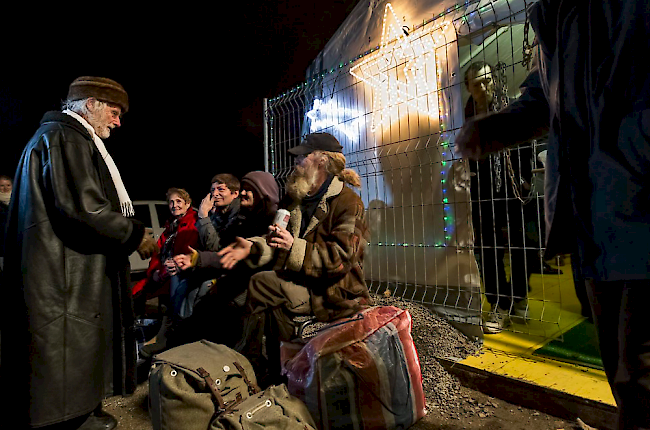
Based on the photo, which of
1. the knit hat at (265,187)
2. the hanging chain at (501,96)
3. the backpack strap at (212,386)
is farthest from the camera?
the knit hat at (265,187)

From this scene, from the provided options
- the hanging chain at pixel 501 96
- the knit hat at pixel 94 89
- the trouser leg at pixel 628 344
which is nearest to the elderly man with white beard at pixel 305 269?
the knit hat at pixel 94 89

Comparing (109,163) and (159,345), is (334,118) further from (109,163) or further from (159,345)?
(159,345)

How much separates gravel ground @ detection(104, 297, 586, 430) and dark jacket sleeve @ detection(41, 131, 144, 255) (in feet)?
3.81

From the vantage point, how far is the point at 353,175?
8.39 ft

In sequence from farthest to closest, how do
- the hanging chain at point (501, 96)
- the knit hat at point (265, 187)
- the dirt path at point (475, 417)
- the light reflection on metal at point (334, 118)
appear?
1. the light reflection on metal at point (334, 118)
2. the knit hat at point (265, 187)
3. the hanging chain at point (501, 96)
4. the dirt path at point (475, 417)

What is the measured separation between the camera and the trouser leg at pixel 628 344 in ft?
2.55

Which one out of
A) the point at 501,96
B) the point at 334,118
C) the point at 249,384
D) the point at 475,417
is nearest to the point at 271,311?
the point at 249,384

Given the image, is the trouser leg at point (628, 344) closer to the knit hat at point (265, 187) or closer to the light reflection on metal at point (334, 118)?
the knit hat at point (265, 187)

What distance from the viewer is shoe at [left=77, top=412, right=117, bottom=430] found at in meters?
2.09

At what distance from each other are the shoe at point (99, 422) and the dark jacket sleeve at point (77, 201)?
38.8 inches

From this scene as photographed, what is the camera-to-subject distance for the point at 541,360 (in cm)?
251

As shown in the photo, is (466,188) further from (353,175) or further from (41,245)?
(41,245)

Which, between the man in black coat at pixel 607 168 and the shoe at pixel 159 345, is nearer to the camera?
the man in black coat at pixel 607 168

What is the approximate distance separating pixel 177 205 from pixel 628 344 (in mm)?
3733
